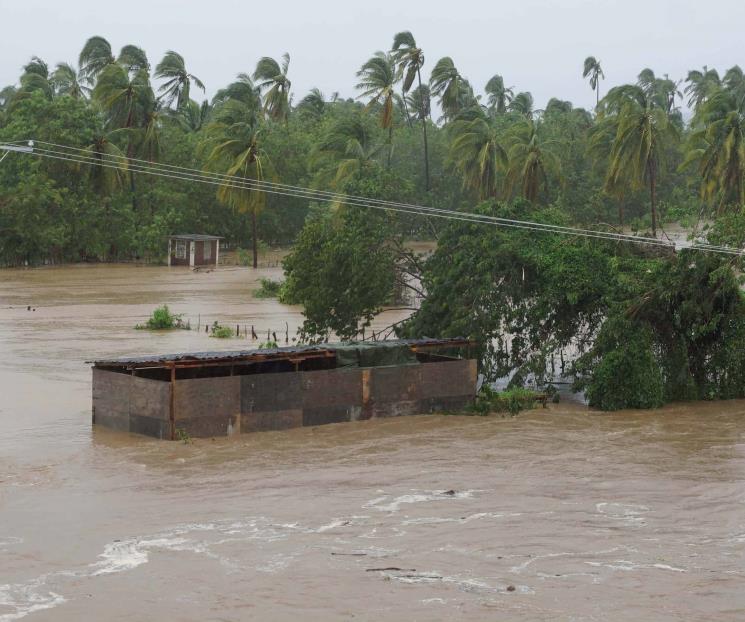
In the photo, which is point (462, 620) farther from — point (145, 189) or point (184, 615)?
point (145, 189)

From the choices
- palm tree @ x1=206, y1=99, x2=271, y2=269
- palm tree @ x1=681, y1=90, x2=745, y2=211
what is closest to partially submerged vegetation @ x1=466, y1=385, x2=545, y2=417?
palm tree @ x1=681, y1=90, x2=745, y2=211

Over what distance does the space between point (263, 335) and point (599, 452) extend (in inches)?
671

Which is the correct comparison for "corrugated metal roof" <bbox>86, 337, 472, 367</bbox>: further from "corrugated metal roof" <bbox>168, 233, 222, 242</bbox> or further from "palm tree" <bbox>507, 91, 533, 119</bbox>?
"palm tree" <bbox>507, 91, 533, 119</bbox>

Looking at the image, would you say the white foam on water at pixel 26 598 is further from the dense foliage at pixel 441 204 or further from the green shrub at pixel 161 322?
the green shrub at pixel 161 322

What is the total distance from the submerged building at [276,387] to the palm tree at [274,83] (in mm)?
47144

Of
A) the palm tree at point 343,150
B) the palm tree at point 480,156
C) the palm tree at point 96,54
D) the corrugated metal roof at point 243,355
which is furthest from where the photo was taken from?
the palm tree at point 96,54

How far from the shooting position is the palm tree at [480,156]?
2037 inches

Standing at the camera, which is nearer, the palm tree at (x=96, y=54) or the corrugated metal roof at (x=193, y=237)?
the corrugated metal roof at (x=193, y=237)

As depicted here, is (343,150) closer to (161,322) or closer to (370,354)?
(161,322)

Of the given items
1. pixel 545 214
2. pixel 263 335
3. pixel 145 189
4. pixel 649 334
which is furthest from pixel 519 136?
pixel 649 334

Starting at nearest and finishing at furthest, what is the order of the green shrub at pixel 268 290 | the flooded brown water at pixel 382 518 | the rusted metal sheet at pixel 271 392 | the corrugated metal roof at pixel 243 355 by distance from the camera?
the flooded brown water at pixel 382 518 < the corrugated metal roof at pixel 243 355 < the rusted metal sheet at pixel 271 392 < the green shrub at pixel 268 290

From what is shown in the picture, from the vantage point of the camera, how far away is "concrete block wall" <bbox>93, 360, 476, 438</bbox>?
811 inches

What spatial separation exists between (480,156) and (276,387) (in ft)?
104

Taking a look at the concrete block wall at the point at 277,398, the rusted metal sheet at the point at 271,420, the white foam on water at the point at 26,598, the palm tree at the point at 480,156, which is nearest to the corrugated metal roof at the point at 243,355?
the concrete block wall at the point at 277,398
